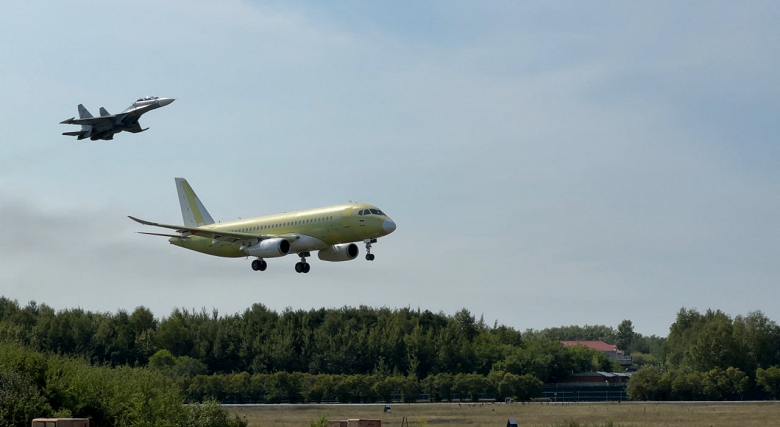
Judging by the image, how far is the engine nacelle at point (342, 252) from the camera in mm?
75438

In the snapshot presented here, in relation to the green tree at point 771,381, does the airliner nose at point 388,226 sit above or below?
above

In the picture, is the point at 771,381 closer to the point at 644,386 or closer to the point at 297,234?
the point at 644,386

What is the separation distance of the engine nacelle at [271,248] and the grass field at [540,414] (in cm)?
1209

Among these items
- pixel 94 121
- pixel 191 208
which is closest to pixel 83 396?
pixel 94 121

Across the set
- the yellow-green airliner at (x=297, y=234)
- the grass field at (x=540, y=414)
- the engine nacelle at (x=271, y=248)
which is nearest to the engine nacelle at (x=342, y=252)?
the yellow-green airliner at (x=297, y=234)

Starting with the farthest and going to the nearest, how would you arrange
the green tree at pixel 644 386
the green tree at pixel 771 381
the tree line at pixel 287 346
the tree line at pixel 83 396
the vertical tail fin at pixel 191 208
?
the tree line at pixel 287 346
the green tree at pixel 771 381
the green tree at pixel 644 386
the vertical tail fin at pixel 191 208
the tree line at pixel 83 396

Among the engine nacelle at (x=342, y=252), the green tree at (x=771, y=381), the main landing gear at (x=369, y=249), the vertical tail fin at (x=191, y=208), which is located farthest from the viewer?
the green tree at (x=771, y=381)

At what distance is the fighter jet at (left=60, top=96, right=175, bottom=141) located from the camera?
227 feet

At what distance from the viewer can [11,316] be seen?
12900 centimetres

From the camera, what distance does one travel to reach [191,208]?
308ft

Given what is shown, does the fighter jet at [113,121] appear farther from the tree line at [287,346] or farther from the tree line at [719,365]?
the tree line at [719,365]

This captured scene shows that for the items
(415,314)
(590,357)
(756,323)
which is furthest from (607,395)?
(590,357)

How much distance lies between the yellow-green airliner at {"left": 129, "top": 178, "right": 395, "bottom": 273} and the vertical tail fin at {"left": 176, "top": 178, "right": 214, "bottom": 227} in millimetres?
7979

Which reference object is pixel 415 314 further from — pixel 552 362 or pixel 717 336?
pixel 717 336
